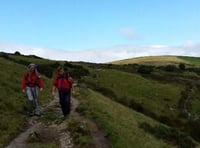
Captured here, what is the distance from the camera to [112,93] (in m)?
48.2

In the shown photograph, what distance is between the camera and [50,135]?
71.6ft

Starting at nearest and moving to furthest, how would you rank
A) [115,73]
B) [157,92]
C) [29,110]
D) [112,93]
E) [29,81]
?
1. [29,81]
2. [29,110]
3. [112,93]
4. [157,92]
5. [115,73]

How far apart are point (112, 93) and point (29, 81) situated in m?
23.2

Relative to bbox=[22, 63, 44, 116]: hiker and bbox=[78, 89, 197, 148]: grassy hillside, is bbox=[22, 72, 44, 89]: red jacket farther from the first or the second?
bbox=[78, 89, 197, 148]: grassy hillside

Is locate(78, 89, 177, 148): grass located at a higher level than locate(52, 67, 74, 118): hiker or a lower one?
lower

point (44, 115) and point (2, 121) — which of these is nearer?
point (2, 121)

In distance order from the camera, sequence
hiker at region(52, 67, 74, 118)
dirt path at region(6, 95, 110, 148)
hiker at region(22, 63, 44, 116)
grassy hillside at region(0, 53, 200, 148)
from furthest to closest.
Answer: hiker at region(22, 63, 44, 116), hiker at region(52, 67, 74, 118), grassy hillside at region(0, 53, 200, 148), dirt path at region(6, 95, 110, 148)

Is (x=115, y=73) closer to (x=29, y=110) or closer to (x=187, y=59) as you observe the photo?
(x=29, y=110)

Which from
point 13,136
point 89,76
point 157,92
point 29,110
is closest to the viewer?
point 13,136

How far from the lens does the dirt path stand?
20139 millimetres

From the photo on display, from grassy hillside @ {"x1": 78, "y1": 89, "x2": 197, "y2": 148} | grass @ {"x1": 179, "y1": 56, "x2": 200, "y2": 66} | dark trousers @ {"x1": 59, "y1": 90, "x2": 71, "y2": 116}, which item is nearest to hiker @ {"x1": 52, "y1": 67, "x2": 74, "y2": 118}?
dark trousers @ {"x1": 59, "y1": 90, "x2": 71, "y2": 116}

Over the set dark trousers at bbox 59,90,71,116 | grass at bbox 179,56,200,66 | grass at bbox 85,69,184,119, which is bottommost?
grass at bbox 179,56,200,66

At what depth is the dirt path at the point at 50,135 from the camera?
66.1ft

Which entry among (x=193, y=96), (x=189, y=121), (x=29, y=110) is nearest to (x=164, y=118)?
(x=189, y=121)
